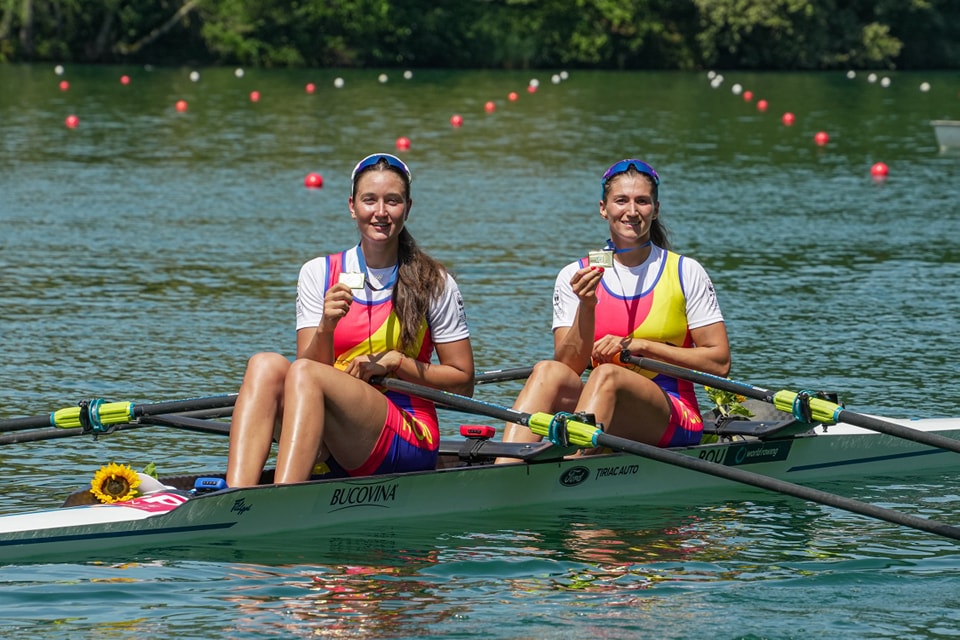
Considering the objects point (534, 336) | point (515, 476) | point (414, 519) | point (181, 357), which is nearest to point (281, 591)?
point (414, 519)

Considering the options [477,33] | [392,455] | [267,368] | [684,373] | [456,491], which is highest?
[477,33]

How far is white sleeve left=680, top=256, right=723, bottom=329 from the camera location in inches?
316

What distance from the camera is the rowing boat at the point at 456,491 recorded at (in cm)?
703

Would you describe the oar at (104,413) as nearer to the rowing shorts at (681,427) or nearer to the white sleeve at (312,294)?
the white sleeve at (312,294)

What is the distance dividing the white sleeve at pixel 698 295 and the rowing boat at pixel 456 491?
2.19 feet

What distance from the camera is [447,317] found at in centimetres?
738

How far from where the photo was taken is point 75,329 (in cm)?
1268

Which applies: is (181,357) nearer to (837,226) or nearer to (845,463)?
(845,463)

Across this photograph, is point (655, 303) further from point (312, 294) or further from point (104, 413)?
point (104, 413)

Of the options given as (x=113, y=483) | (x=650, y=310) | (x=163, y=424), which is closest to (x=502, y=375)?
(x=650, y=310)

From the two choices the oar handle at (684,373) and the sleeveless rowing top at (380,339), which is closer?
the sleeveless rowing top at (380,339)

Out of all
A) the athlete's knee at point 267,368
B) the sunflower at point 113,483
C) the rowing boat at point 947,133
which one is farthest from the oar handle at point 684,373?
the rowing boat at point 947,133

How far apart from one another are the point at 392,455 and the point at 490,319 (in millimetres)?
5911

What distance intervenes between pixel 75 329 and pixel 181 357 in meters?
1.37
